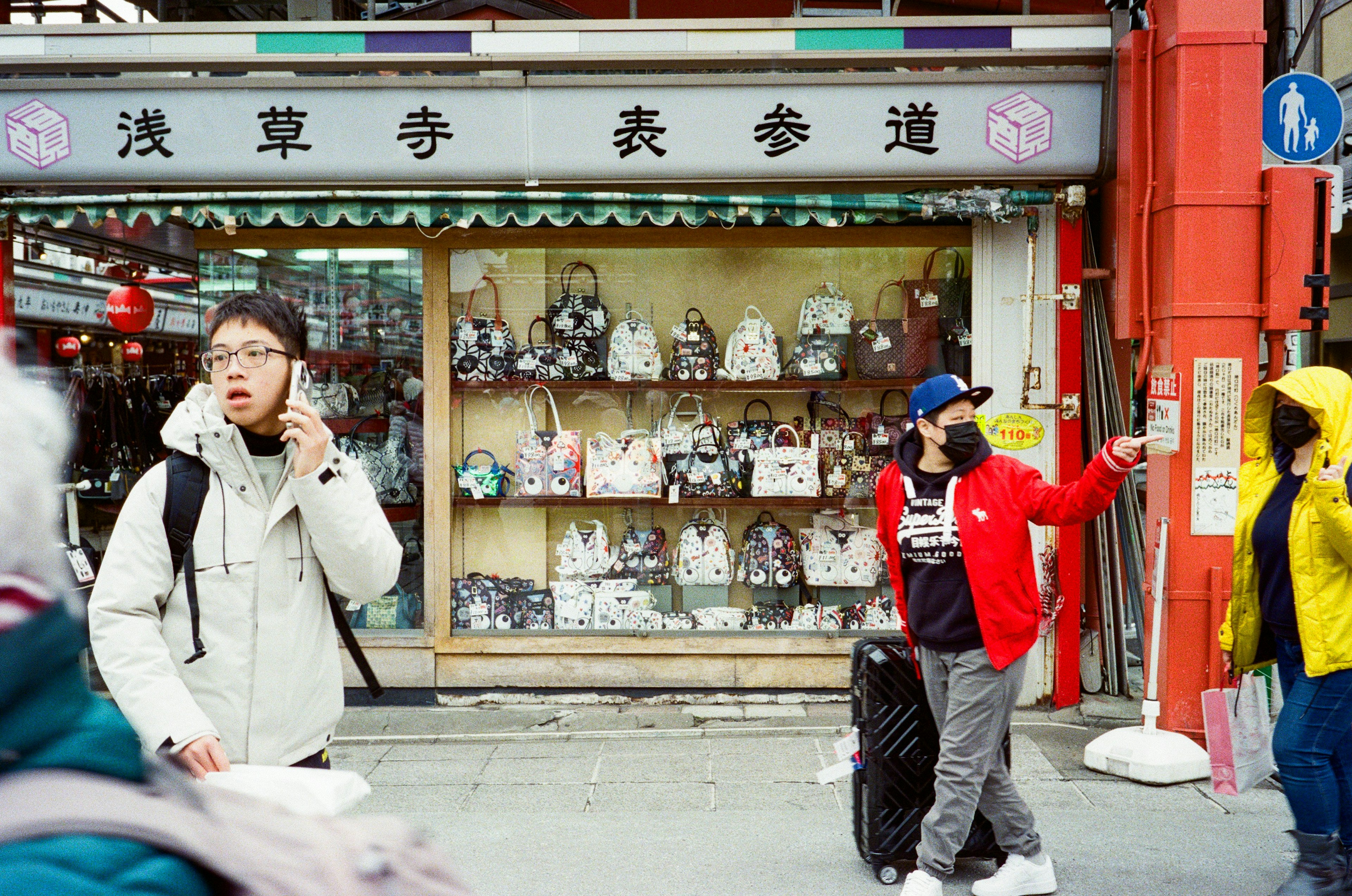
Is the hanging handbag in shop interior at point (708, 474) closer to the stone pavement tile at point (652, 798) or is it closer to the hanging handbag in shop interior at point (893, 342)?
the hanging handbag in shop interior at point (893, 342)

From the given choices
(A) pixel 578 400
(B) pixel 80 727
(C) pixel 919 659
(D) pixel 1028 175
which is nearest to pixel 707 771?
(C) pixel 919 659

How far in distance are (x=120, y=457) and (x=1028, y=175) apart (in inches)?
311

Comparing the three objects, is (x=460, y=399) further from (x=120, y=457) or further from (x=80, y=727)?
(x=80, y=727)

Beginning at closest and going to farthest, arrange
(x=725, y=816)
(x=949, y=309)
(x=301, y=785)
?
(x=301, y=785) → (x=725, y=816) → (x=949, y=309)

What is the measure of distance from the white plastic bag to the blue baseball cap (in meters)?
2.65

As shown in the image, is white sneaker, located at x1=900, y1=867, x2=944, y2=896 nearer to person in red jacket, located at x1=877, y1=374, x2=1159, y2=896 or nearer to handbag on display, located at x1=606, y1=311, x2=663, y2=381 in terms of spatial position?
person in red jacket, located at x1=877, y1=374, x2=1159, y2=896

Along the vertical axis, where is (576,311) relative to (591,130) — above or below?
below

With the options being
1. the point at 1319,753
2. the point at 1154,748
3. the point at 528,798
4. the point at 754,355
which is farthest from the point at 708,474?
the point at 1319,753

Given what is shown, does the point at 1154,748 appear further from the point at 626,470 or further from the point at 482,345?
the point at 482,345

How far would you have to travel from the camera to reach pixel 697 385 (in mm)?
6961

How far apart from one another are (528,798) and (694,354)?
9.81 ft

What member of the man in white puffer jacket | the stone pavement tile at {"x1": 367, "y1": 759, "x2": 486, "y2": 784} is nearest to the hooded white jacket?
the man in white puffer jacket

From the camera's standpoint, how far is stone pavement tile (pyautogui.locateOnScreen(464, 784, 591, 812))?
201 inches

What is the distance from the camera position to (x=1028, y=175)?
604 centimetres
